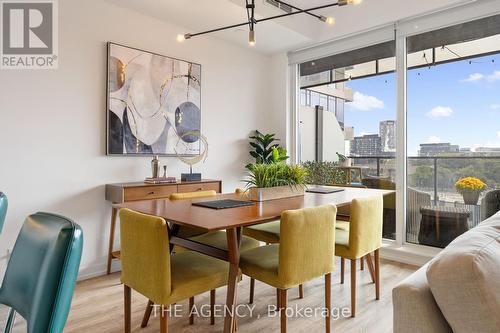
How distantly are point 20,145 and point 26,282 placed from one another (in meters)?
2.31

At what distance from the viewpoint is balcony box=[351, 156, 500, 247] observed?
3.27 metres

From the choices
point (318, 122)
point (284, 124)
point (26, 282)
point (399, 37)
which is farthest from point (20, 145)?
point (399, 37)

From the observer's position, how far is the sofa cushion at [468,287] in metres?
0.81

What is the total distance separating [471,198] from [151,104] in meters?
3.44

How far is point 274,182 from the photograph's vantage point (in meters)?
2.52

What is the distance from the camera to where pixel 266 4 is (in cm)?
348

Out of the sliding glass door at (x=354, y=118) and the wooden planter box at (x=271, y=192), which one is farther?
the sliding glass door at (x=354, y=118)

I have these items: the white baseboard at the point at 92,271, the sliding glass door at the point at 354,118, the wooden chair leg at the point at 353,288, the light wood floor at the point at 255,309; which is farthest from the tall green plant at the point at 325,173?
the white baseboard at the point at 92,271

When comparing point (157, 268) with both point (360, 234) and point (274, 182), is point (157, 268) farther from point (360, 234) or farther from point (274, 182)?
point (360, 234)

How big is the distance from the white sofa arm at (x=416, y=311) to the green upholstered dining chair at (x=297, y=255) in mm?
879

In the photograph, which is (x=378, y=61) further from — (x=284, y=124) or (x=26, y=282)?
(x=26, y=282)

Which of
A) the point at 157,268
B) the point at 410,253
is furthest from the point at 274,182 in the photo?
the point at 410,253

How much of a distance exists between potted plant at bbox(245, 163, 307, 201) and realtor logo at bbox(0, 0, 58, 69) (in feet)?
6.82

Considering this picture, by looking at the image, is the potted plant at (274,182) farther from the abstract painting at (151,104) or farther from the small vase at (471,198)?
the small vase at (471,198)
